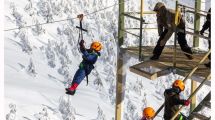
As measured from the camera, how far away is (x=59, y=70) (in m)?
19.0

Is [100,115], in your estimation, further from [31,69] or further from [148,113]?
[148,113]

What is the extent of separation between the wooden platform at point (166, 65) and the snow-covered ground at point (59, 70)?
4967 mm

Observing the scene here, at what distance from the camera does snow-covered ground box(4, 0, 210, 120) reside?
16.6 m

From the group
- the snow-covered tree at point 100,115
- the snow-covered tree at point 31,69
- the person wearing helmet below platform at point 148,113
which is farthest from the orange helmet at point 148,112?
the snow-covered tree at point 31,69

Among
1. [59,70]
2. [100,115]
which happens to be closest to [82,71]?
[100,115]

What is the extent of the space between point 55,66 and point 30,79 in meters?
1.81

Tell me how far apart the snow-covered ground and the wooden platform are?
4967 mm

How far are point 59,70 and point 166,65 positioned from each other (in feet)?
28.7

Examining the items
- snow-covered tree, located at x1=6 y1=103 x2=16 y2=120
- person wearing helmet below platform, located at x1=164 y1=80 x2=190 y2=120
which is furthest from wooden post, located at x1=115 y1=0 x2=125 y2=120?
snow-covered tree, located at x1=6 y1=103 x2=16 y2=120

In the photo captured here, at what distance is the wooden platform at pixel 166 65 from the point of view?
10.3m

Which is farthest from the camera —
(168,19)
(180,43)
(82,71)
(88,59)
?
(82,71)

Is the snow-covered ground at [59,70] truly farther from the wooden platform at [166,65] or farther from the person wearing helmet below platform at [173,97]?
the person wearing helmet below platform at [173,97]
